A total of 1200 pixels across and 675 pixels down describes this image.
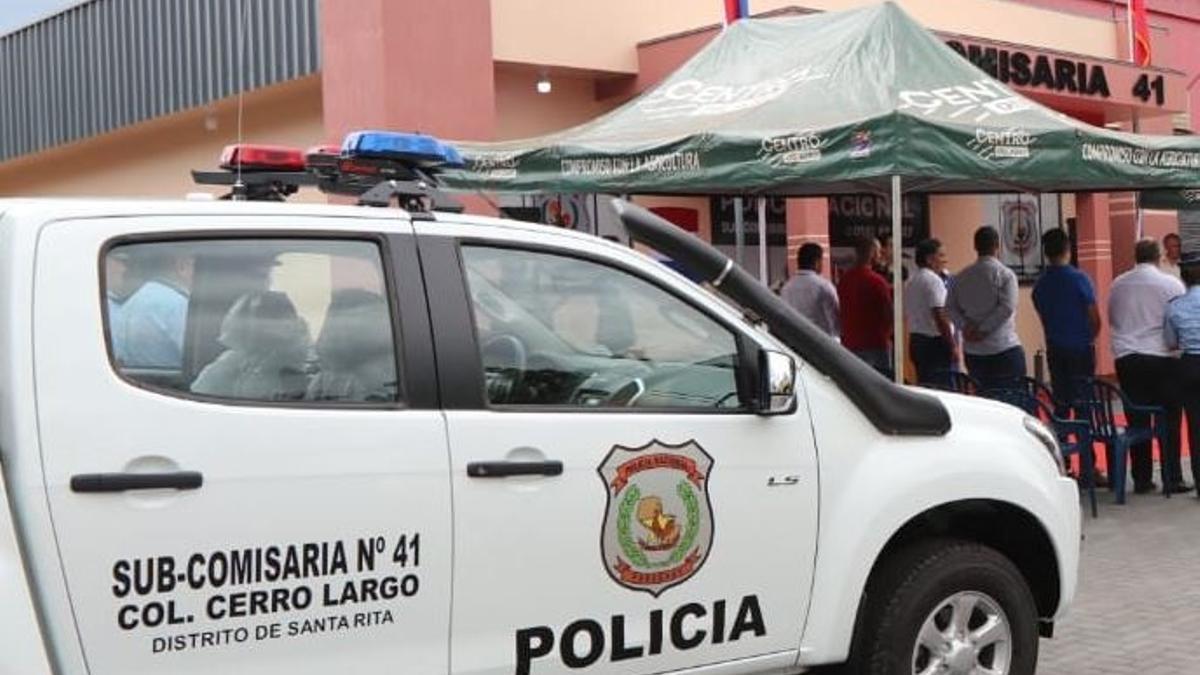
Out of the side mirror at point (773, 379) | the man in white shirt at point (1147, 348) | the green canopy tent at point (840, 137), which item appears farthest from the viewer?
the man in white shirt at point (1147, 348)

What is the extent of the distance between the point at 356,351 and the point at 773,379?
1.25 m

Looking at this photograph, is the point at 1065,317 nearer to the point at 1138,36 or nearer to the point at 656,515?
the point at 656,515

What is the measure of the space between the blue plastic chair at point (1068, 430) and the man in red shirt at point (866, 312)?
1302 millimetres

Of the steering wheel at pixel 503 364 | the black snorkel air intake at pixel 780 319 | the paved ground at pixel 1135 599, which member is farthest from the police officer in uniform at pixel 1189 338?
the steering wheel at pixel 503 364

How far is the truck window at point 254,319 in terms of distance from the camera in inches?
133

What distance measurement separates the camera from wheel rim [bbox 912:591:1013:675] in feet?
14.8

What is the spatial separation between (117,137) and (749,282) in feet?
50.4

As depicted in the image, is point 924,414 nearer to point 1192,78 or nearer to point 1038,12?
point 1038,12

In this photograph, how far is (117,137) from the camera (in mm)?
17906

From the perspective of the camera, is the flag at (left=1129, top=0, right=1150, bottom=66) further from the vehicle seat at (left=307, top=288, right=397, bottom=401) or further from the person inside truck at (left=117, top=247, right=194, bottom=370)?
the person inside truck at (left=117, top=247, right=194, bottom=370)

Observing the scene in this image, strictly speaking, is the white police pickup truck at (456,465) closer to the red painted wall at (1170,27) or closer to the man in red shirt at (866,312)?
the man in red shirt at (866,312)

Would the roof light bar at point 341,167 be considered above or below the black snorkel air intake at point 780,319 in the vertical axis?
above

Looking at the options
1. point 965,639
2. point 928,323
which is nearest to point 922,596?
point 965,639

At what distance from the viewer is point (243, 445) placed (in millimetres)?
3330
